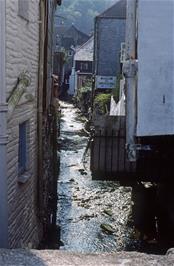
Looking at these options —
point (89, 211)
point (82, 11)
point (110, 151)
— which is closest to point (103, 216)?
point (89, 211)

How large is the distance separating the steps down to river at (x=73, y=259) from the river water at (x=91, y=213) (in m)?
7.33

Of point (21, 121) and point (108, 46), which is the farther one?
point (108, 46)

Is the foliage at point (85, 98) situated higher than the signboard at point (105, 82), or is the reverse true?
the signboard at point (105, 82)

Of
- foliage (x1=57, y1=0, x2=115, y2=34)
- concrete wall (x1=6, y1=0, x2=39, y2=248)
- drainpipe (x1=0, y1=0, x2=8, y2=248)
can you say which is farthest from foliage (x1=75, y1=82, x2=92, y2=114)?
foliage (x1=57, y1=0, x2=115, y2=34)

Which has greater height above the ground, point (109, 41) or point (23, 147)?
→ point (109, 41)

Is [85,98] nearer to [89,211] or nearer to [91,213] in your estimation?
[89,211]

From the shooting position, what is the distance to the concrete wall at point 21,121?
762 centimetres

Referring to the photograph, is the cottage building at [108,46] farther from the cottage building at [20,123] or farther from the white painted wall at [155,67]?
the white painted wall at [155,67]

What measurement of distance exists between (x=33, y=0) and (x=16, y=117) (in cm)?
296

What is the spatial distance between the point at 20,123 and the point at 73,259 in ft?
13.9

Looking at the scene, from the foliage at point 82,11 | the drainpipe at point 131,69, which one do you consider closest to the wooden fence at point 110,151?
the drainpipe at point 131,69

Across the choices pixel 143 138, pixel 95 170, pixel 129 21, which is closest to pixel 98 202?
pixel 95 170

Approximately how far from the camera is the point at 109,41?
118 ft

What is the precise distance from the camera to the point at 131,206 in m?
15.5
